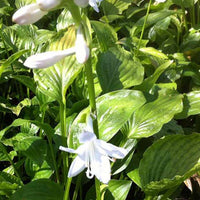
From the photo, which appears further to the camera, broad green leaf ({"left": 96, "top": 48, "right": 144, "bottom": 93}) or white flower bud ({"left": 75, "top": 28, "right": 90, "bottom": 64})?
broad green leaf ({"left": 96, "top": 48, "right": 144, "bottom": 93})

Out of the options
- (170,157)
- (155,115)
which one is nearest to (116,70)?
(155,115)

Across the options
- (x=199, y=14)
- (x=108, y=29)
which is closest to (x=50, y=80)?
(x=108, y=29)

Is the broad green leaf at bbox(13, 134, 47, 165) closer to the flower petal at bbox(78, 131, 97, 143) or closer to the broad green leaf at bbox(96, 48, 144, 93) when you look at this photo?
the broad green leaf at bbox(96, 48, 144, 93)

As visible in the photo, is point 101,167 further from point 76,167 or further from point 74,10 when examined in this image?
point 74,10

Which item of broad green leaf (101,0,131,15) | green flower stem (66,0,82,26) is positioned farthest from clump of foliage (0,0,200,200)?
broad green leaf (101,0,131,15)

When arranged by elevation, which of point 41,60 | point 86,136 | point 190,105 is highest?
point 41,60
